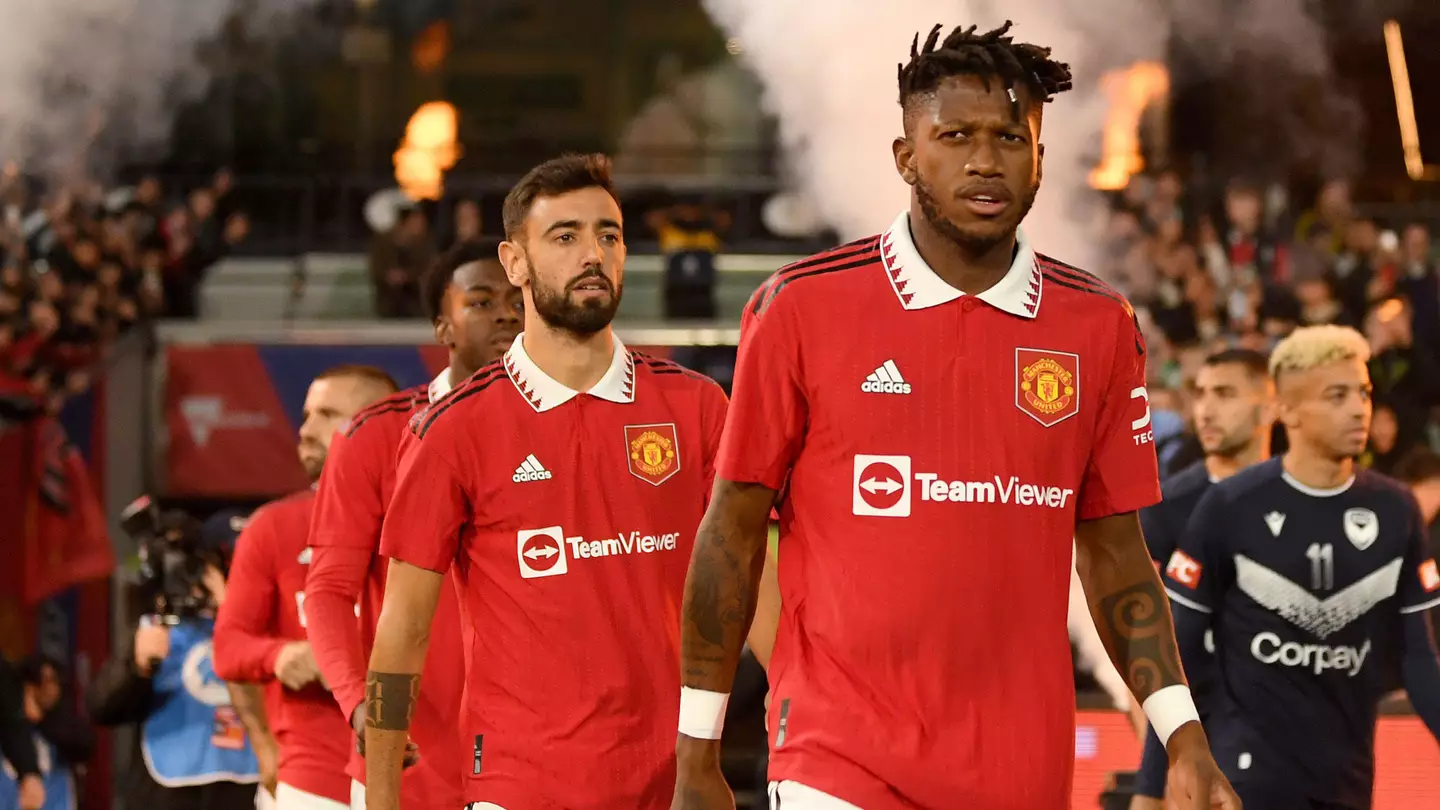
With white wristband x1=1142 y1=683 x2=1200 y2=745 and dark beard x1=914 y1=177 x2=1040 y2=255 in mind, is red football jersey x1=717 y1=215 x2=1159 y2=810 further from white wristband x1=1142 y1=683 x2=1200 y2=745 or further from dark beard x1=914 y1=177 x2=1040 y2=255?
white wristband x1=1142 y1=683 x2=1200 y2=745

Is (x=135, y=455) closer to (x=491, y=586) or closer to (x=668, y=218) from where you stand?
(x=668, y=218)

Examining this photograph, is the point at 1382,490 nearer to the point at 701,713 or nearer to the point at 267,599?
the point at 701,713

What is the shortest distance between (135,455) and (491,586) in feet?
38.8

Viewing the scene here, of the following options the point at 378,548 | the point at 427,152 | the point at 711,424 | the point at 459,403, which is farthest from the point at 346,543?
the point at 427,152

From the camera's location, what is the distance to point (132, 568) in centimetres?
1473

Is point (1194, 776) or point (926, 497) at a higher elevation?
point (926, 497)

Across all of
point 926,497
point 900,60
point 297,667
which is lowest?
point 297,667

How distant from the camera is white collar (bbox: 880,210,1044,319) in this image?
363 cm

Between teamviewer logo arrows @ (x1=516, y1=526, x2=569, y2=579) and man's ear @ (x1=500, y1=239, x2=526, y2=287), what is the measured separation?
706 millimetres

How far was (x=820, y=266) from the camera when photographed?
3.67 m

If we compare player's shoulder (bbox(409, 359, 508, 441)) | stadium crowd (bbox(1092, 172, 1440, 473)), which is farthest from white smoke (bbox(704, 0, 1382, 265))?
player's shoulder (bbox(409, 359, 508, 441))

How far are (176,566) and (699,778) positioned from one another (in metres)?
6.19

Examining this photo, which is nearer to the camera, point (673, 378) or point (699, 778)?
point (699, 778)

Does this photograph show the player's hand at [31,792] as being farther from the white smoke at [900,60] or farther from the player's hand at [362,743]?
the white smoke at [900,60]
